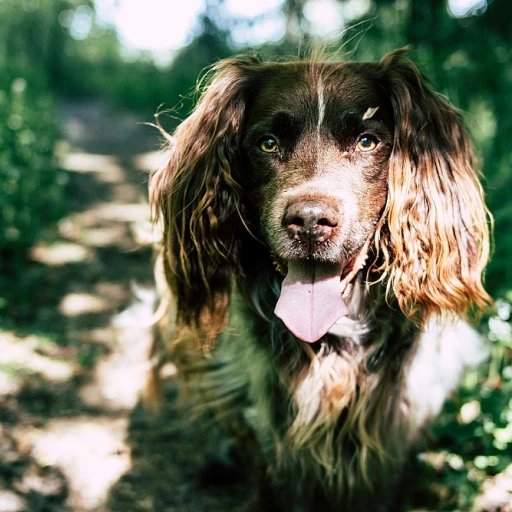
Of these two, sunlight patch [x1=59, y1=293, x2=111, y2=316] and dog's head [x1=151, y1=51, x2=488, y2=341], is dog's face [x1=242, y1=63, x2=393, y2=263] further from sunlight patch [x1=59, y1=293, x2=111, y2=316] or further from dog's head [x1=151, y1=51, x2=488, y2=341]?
sunlight patch [x1=59, y1=293, x2=111, y2=316]

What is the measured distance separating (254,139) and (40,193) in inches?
172

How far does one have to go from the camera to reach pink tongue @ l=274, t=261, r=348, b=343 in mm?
2221

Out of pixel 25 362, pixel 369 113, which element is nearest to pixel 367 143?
pixel 369 113

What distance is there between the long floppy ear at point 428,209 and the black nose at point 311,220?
1.06 feet

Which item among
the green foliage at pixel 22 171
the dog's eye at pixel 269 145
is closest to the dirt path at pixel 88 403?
the green foliage at pixel 22 171

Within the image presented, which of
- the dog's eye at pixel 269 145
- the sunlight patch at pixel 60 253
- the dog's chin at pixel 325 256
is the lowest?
the sunlight patch at pixel 60 253

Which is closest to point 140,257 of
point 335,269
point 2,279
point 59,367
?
point 2,279

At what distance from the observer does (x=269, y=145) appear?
239 centimetres

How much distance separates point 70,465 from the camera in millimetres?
3371

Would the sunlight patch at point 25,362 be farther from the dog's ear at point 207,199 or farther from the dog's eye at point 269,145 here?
the dog's eye at point 269,145

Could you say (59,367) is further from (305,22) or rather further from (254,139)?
(305,22)

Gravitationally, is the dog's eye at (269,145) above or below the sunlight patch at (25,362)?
above

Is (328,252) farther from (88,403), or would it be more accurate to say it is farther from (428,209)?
(88,403)

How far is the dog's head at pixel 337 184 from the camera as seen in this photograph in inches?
87.7
